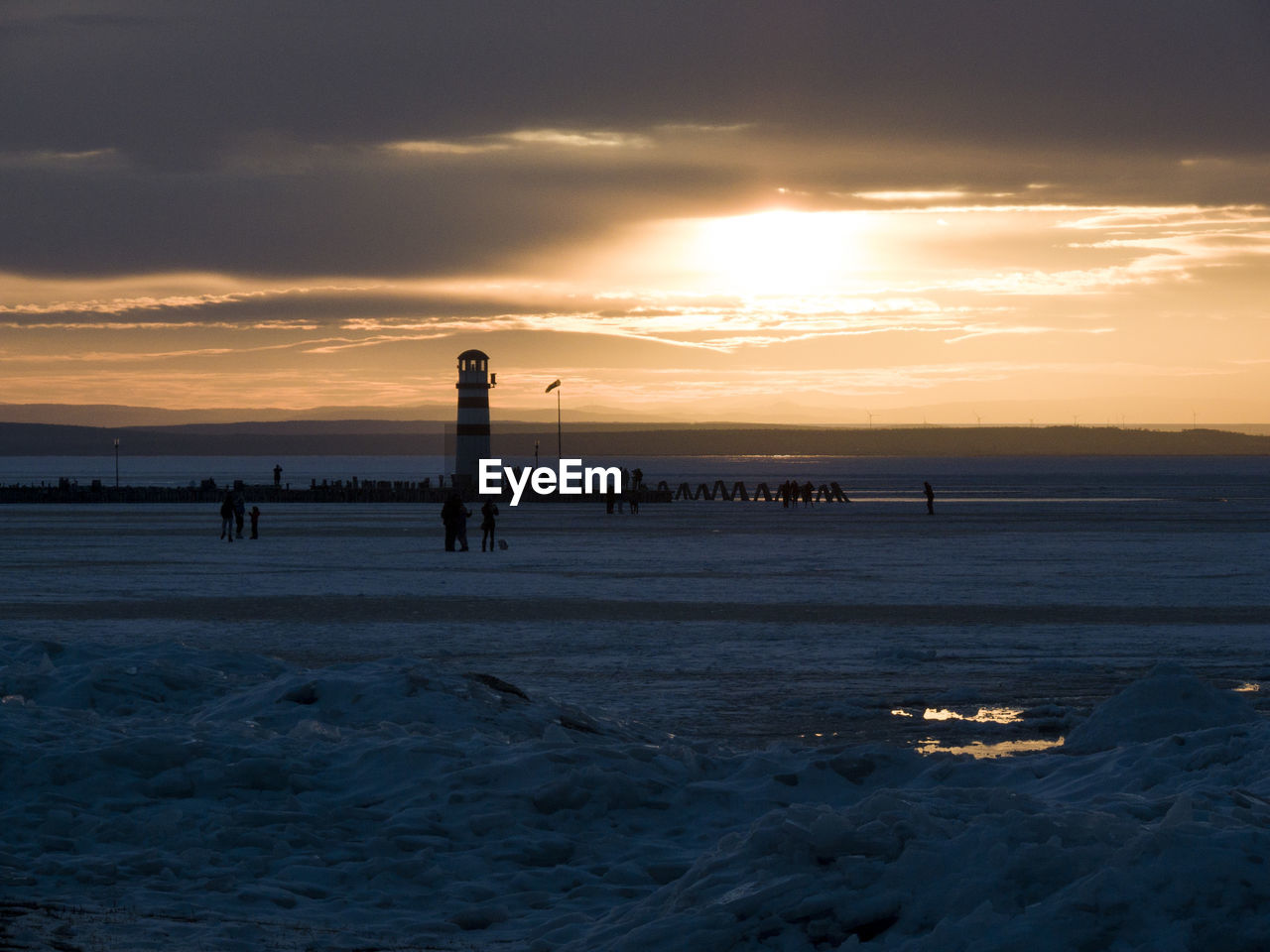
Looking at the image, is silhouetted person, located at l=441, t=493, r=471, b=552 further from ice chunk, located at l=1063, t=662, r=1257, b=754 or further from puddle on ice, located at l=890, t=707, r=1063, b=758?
ice chunk, located at l=1063, t=662, r=1257, b=754

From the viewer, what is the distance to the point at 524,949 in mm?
6773

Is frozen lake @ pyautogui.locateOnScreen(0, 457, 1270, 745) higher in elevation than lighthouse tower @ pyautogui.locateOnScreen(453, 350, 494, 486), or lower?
lower

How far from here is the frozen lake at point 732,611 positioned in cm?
1379

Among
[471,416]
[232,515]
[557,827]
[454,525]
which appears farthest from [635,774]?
[471,416]

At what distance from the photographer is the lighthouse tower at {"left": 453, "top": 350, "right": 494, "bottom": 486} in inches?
3108

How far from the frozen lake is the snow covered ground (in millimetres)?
118

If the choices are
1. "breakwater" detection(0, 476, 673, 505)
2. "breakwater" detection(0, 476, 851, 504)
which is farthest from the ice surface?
"breakwater" detection(0, 476, 673, 505)

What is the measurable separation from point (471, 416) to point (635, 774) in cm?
7149

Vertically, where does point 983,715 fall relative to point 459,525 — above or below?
below

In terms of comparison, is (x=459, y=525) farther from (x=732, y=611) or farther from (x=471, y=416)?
(x=471, y=416)

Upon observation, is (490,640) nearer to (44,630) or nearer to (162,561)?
(44,630)

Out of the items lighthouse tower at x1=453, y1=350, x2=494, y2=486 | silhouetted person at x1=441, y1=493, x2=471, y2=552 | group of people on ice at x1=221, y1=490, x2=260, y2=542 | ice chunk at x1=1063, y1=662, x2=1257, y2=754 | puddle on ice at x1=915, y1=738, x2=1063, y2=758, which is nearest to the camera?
ice chunk at x1=1063, y1=662, x2=1257, y2=754

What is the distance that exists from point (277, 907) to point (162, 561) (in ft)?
86.9

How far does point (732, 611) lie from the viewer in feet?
70.4
